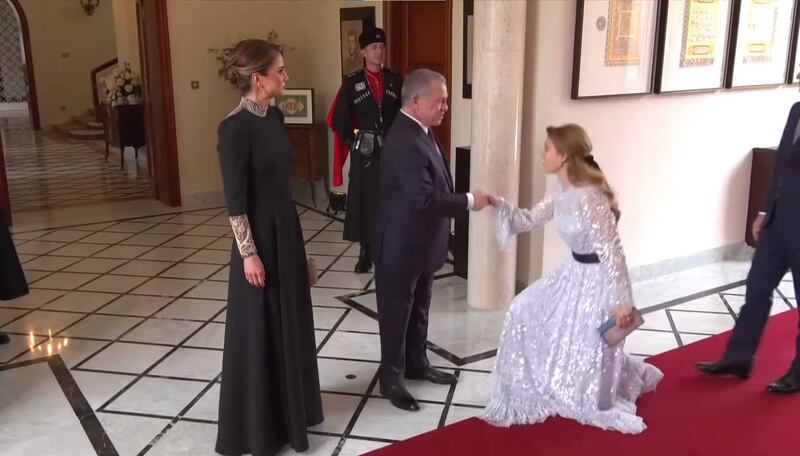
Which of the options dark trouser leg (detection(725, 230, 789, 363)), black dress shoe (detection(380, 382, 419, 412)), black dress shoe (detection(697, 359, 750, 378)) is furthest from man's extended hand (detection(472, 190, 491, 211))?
black dress shoe (detection(697, 359, 750, 378))

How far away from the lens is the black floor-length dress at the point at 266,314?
2602mm

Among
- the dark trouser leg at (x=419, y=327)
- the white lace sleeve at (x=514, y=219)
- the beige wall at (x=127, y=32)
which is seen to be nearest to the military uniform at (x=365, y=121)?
the dark trouser leg at (x=419, y=327)

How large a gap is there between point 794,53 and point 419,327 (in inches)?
150

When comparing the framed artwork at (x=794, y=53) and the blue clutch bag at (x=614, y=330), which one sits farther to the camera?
the framed artwork at (x=794, y=53)

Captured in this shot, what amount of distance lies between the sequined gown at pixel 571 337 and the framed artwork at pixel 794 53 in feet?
11.0

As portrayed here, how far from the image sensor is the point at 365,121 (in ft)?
15.7

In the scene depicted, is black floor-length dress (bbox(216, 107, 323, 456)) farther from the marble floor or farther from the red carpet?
the red carpet

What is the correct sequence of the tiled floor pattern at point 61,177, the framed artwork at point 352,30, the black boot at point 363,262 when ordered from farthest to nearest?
the tiled floor pattern at point 61,177 < the framed artwork at point 352,30 < the black boot at point 363,262

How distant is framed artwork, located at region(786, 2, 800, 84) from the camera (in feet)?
17.3

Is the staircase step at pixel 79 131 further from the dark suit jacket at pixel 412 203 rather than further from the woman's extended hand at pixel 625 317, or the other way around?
the woman's extended hand at pixel 625 317

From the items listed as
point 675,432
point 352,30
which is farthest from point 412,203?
point 352,30

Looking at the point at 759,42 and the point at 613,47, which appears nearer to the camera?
the point at 613,47

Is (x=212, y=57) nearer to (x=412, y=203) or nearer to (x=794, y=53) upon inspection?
(x=412, y=203)

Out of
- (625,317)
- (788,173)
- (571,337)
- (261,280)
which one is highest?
(788,173)
